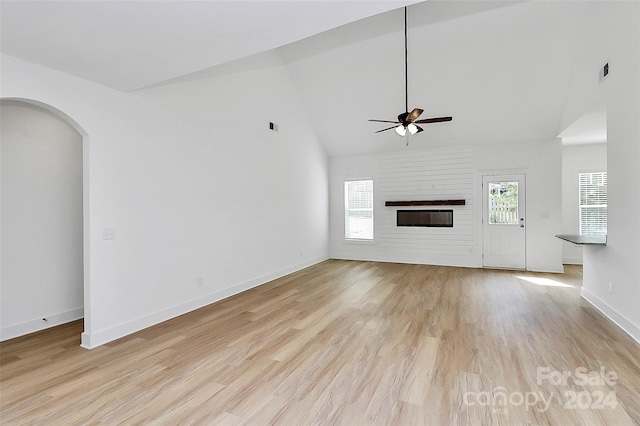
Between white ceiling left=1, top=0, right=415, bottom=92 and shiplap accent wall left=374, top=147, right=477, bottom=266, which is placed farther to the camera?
shiplap accent wall left=374, top=147, right=477, bottom=266

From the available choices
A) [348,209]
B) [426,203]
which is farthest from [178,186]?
[426,203]

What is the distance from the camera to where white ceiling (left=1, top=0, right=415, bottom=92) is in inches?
78.2

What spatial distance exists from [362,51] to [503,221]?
4832 millimetres

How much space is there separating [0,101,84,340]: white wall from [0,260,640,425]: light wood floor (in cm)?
36

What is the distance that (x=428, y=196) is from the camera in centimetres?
765

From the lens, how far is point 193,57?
8.86ft

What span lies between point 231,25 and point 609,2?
4.62 metres

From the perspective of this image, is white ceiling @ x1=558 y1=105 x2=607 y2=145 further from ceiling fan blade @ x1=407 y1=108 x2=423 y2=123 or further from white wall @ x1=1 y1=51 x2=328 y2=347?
white wall @ x1=1 y1=51 x2=328 y2=347

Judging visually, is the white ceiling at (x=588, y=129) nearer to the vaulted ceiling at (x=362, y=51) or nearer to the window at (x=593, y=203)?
the vaulted ceiling at (x=362, y=51)

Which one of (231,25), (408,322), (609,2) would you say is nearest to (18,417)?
(231,25)

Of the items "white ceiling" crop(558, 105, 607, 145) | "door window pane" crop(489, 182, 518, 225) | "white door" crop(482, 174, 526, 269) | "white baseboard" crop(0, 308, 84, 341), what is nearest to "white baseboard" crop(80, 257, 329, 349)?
"white baseboard" crop(0, 308, 84, 341)

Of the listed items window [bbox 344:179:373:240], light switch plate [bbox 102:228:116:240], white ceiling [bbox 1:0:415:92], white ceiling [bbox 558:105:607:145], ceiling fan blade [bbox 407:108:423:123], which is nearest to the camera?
white ceiling [bbox 1:0:415:92]

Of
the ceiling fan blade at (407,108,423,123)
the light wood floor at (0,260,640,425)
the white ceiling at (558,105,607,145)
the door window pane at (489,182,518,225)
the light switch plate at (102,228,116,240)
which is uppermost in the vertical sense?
the white ceiling at (558,105,607,145)

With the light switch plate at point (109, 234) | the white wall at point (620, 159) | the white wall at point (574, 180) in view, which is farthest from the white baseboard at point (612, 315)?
the light switch plate at point (109, 234)
